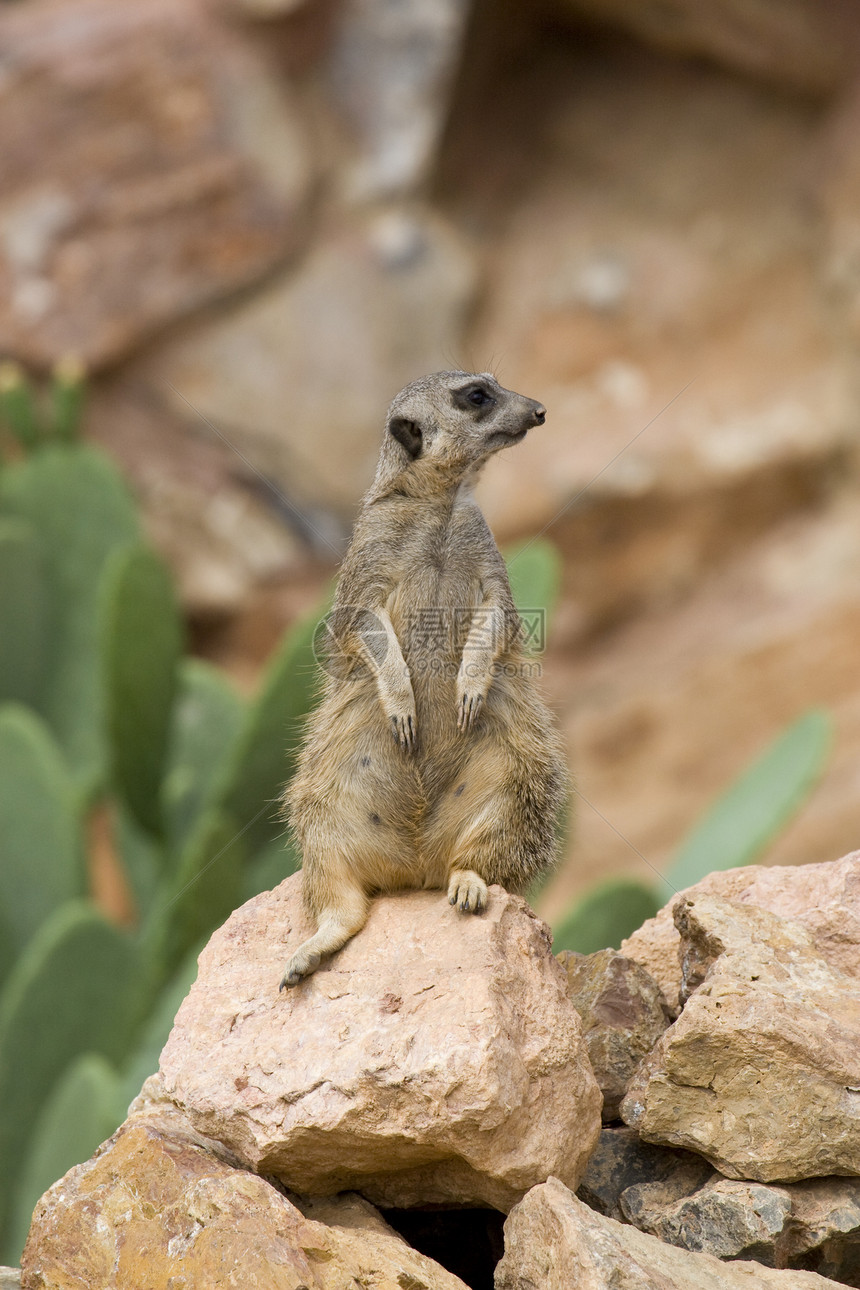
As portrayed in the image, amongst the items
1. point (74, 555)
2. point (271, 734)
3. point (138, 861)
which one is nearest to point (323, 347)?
point (74, 555)

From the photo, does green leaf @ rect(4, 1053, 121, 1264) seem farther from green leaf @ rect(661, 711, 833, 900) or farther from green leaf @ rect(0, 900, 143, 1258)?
green leaf @ rect(661, 711, 833, 900)

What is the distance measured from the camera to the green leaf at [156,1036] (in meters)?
3.50

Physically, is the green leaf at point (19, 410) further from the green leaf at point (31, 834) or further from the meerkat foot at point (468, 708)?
the meerkat foot at point (468, 708)

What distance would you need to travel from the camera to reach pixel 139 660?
469 centimetres

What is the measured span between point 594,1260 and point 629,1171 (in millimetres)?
471

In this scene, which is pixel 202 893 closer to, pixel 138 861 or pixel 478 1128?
pixel 138 861

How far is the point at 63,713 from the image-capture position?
6152mm

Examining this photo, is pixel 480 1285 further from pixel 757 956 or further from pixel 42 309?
pixel 42 309

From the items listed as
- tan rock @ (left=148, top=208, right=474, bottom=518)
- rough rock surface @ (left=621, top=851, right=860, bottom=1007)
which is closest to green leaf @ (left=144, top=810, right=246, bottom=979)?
rough rock surface @ (left=621, top=851, right=860, bottom=1007)

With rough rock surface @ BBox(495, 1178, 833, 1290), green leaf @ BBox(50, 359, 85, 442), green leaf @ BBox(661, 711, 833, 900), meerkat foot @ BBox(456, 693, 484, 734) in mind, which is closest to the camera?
rough rock surface @ BBox(495, 1178, 833, 1290)

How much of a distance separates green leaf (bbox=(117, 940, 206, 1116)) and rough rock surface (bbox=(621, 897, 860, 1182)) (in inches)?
61.7

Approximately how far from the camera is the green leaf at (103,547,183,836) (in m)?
4.63

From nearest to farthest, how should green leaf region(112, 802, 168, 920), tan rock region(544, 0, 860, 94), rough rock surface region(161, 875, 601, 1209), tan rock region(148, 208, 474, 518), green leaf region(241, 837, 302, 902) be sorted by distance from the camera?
rough rock surface region(161, 875, 601, 1209)
green leaf region(241, 837, 302, 902)
green leaf region(112, 802, 168, 920)
tan rock region(544, 0, 860, 94)
tan rock region(148, 208, 474, 518)

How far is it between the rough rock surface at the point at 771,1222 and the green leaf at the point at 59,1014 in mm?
2523
